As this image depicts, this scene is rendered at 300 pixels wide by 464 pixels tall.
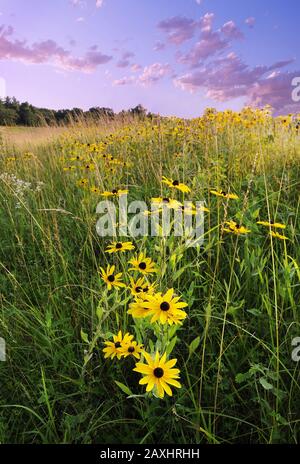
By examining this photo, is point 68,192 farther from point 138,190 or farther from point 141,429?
point 141,429

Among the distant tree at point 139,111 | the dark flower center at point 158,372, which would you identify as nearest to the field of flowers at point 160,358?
the dark flower center at point 158,372

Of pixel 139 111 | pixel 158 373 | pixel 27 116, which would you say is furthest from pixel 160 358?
pixel 27 116

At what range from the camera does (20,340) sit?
5.69 ft

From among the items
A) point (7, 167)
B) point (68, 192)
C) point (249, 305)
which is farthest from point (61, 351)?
point (7, 167)

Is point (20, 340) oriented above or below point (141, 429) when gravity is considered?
above

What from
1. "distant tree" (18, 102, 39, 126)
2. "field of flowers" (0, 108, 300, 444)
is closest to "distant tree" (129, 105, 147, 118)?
"distant tree" (18, 102, 39, 126)

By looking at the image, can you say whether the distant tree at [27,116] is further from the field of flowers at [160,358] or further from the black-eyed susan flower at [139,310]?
the black-eyed susan flower at [139,310]

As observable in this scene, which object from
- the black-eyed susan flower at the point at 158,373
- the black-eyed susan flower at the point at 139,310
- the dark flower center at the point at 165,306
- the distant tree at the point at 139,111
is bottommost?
the black-eyed susan flower at the point at 158,373

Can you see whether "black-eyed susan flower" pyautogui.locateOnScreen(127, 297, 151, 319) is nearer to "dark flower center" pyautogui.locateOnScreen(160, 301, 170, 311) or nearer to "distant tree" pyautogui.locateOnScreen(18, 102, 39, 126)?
"dark flower center" pyautogui.locateOnScreen(160, 301, 170, 311)

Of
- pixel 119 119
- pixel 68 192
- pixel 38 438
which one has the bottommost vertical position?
pixel 38 438

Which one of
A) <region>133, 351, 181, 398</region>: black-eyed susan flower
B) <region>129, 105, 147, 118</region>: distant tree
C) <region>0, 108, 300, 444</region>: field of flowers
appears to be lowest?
<region>0, 108, 300, 444</region>: field of flowers

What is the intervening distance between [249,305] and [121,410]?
76cm

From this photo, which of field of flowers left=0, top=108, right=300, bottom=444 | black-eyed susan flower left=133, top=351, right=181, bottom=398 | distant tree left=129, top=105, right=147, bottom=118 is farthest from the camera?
distant tree left=129, top=105, right=147, bottom=118

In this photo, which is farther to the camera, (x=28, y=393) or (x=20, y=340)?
(x=20, y=340)
